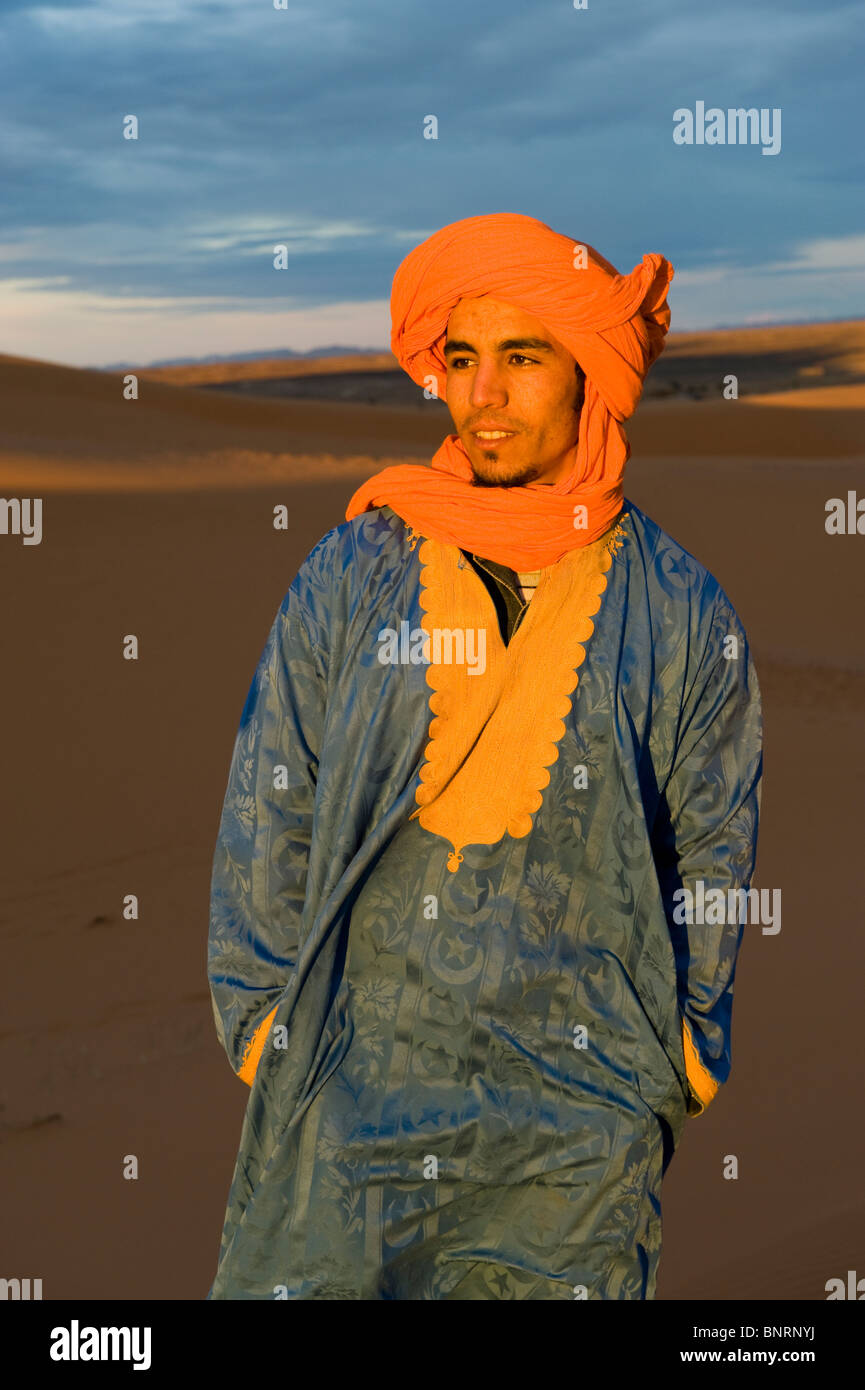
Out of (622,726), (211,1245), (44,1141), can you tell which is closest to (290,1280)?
(622,726)

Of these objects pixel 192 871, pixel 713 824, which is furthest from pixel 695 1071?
pixel 192 871

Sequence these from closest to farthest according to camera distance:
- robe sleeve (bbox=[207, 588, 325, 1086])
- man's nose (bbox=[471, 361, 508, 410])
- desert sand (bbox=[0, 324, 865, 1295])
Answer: man's nose (bbox=[471, 361, 508, 410])
robe sleeve (bbox=[207, 588, 325, 1086])
desert sand (bbox=[0, 324, 865, 1295])

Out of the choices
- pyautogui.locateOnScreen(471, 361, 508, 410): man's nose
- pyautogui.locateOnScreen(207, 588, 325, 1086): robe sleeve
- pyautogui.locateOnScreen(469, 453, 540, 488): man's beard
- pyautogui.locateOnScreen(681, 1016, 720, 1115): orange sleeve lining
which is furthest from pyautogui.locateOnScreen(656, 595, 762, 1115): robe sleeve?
pyautogui.locateOnScreen(207, 588, 325, 1086): robe sleeve

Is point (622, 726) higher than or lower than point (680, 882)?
higher

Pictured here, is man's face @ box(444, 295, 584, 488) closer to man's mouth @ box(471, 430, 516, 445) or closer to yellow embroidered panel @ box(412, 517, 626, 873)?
man's mouth @ box(471, 430, 516, 445)

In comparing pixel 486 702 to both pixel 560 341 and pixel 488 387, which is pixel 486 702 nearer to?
pixel 488 387

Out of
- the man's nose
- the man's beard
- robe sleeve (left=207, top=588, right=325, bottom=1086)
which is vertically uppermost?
the man's nose

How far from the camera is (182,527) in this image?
47.4ft

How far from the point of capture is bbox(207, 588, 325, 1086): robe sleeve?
10.5 feet

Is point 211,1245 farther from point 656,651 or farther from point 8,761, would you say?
point 8,761

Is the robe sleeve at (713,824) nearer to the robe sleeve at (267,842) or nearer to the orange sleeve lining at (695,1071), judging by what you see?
the orange sleeve lining at (695,1071)

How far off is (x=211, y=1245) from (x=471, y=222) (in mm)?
3683

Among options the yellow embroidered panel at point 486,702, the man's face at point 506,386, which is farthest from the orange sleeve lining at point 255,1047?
the man's face at point 506,386

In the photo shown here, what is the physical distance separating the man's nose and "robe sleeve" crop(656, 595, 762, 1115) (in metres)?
0.60
